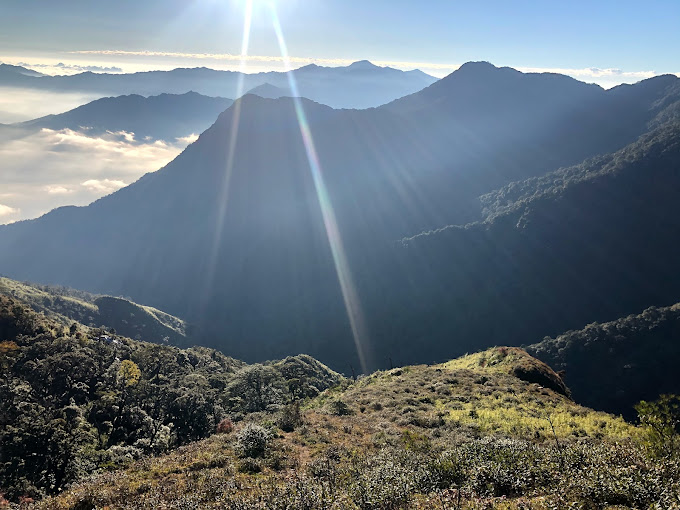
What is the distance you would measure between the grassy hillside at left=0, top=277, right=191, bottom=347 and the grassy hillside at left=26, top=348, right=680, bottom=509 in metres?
156

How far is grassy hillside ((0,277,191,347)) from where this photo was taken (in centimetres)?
14600

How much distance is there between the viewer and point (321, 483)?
11969 millimetres

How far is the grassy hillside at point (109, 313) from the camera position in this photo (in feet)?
479

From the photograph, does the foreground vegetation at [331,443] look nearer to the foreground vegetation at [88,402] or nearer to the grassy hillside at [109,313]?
the foreground vegetation at [88,402]

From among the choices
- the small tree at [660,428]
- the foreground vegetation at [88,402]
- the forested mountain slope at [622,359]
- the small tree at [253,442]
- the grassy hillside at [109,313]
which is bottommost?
the grassy hillside at [109,313]

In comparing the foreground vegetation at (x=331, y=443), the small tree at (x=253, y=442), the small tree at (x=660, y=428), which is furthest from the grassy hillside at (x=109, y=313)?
the small tree at (x=660, y=428)

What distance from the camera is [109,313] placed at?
16200cm

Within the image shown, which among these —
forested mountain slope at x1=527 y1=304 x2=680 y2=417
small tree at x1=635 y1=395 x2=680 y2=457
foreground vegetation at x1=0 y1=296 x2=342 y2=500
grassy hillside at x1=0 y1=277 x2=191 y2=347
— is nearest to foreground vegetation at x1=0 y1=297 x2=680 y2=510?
small tree at x1=635 y1=395 x2=680 y2=457

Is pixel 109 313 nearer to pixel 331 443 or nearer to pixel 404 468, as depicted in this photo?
pixel 331 443

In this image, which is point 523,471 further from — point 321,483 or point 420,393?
point 420,393

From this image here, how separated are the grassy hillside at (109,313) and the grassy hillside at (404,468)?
512 ft

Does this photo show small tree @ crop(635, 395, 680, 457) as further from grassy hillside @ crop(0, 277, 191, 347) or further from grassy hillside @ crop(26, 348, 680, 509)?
grassy hillside @ crop(0, 277, 191, 347)

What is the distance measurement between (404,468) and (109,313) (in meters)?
181

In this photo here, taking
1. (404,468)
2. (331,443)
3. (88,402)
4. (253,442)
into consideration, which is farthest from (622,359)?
(88,402)
